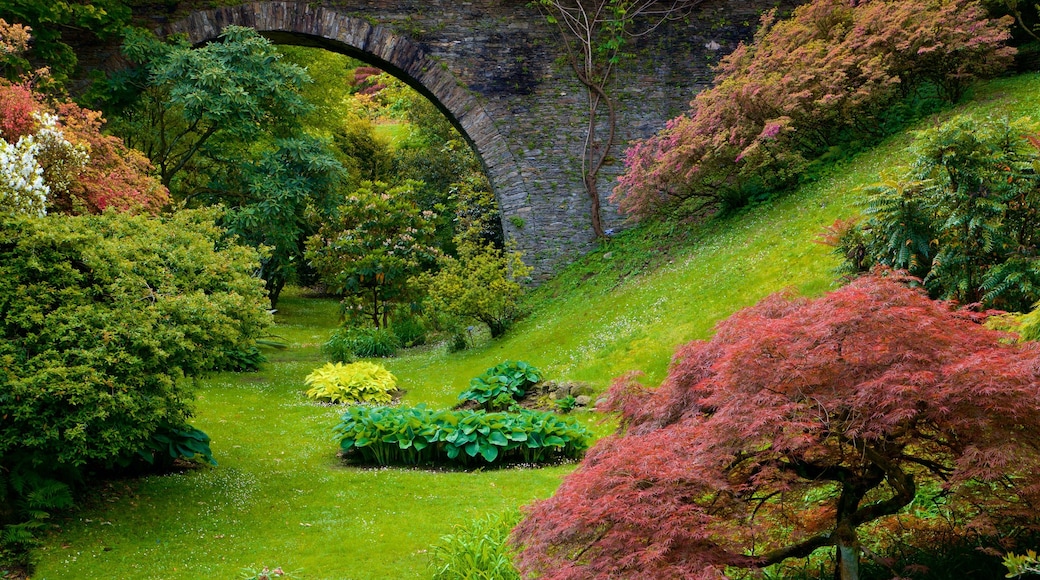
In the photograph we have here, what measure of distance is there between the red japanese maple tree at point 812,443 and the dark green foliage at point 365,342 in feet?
37.6

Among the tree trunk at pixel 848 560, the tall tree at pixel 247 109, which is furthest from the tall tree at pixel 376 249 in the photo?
the tree trunk at pixel 848 560

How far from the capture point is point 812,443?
302 cm

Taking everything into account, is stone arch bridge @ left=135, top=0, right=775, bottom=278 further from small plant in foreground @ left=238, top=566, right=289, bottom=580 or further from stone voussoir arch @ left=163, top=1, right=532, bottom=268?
small plant in foreground @ left=238, top=566, right=289, bottom=580

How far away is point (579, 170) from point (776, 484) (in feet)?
45.3

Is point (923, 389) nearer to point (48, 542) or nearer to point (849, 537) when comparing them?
point (849, 537)

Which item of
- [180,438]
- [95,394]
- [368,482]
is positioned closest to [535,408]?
[368,482]

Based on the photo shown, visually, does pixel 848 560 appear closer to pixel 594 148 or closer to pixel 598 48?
pixel 594 148

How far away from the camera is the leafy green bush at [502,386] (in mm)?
9812

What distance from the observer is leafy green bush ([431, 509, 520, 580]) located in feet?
14.9

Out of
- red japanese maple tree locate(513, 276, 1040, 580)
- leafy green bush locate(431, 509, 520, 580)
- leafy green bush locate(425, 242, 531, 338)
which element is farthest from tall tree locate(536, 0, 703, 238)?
red japanese maple tree locate(513, 276, 1040, 580)

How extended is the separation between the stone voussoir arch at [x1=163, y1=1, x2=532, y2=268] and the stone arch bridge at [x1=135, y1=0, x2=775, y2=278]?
0.03 m

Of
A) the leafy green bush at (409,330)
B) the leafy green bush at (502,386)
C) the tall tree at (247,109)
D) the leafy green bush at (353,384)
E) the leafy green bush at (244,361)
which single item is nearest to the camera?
the leafy green bush at (502,386)

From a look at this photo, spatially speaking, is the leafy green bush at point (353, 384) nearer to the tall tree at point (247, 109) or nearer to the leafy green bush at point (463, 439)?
the leafy green bush at point (463, 439)

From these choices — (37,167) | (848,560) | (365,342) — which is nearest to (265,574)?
(848,560)
